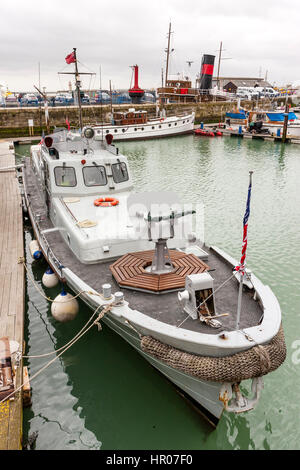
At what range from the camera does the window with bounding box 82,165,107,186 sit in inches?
454

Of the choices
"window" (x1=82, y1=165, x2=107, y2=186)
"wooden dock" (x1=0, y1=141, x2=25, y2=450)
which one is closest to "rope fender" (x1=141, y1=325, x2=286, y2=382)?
"wooden dock" (x1=0, y1=141, x2=25, y2=450)

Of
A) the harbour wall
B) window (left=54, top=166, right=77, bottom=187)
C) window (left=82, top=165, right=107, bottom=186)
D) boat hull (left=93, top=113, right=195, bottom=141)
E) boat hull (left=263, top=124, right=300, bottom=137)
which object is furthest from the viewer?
boat hull (left=263, top=124, right=300, bottom=137)

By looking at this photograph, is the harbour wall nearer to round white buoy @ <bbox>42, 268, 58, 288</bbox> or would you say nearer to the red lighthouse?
the red lighthouse

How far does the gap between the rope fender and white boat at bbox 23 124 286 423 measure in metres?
0.02

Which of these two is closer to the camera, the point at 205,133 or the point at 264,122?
the point at 205,133

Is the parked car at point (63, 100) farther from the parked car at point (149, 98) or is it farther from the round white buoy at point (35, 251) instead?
the round white buoy at point (35, 251)

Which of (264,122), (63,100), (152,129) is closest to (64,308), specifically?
(152,129)

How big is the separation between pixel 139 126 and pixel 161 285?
3804 cm

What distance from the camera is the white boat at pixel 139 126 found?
1648 inches

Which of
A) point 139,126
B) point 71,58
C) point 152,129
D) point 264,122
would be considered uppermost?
point 71,58

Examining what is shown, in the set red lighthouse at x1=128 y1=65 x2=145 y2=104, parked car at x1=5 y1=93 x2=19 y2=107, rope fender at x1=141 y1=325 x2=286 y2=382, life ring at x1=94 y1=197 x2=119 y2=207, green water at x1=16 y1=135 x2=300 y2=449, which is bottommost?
green water at x1=16 y1=135 x2=300 y2=449

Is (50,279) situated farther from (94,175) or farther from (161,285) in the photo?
(161,285)

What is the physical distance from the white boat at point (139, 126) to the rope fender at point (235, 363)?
36.7 m

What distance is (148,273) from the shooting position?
26.0ft
